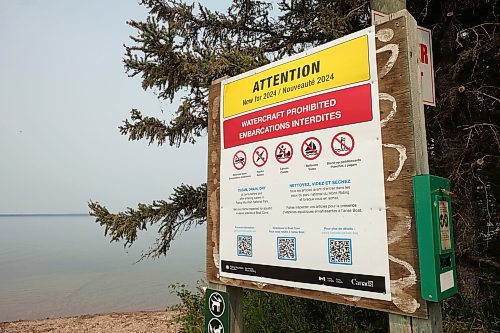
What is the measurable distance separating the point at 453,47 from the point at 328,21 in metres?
1.60

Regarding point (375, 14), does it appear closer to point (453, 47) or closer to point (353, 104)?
point (353, 104)

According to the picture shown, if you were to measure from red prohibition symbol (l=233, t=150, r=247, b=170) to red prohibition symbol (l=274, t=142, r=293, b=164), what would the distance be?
0.34m

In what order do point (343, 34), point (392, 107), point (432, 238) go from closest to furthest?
point (432, 238) < point (392, 107) < point (343, 34)

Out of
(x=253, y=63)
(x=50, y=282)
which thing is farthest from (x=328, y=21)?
(x=50, y=282)

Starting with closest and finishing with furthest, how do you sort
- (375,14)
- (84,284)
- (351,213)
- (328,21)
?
(351,213) → (375,14) → (328,21) → (84,284)

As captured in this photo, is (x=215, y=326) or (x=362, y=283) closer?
(x=362, y=283)

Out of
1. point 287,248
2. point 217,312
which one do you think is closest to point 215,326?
point 217,312

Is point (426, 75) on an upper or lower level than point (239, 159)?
upper

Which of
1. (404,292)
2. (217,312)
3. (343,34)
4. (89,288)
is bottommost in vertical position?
(89,288)

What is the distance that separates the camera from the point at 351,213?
2.25 metres

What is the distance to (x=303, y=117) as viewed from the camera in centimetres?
260

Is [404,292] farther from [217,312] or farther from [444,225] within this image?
[217,312]

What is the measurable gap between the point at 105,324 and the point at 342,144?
8.83 m

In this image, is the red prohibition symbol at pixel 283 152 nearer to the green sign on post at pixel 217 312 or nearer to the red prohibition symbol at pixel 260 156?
the red prohibition symbol at pixel 260 156
